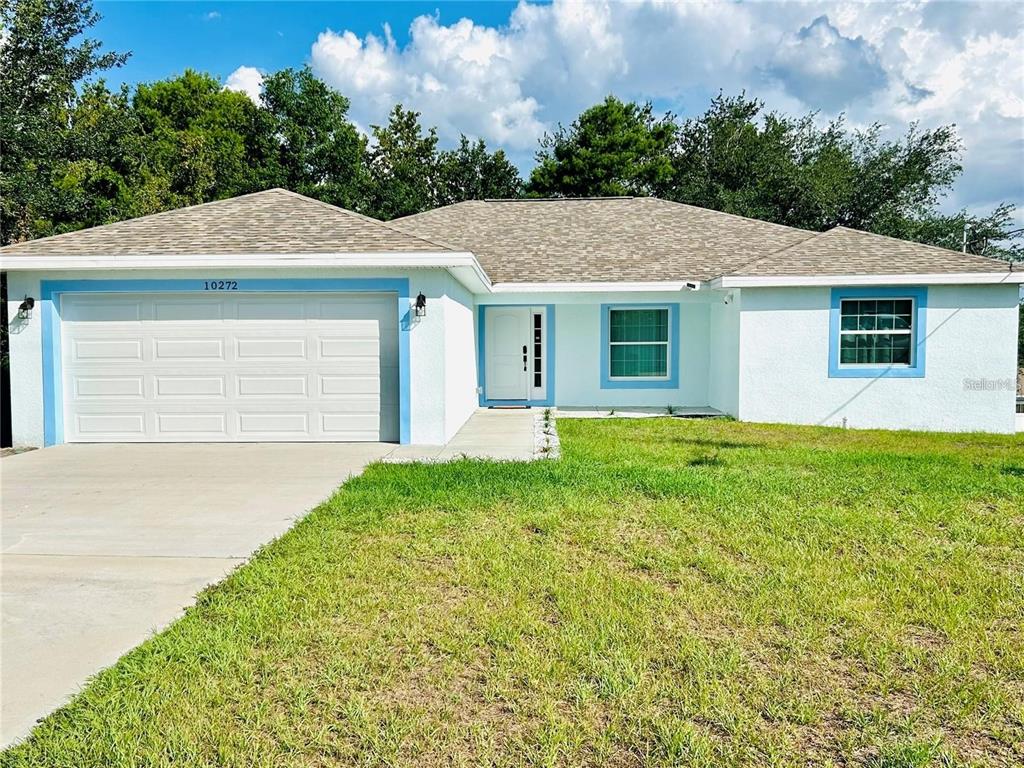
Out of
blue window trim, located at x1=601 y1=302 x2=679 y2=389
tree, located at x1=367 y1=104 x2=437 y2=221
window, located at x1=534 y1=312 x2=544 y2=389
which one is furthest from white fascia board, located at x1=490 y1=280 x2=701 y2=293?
tree, located at x1=367 y1=104 x2=437 y2=221

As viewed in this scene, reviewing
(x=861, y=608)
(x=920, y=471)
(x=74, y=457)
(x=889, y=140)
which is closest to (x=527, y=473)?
(x=861, y=608)

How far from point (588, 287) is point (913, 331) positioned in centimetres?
635

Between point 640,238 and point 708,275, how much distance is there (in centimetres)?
301

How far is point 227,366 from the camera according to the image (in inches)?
426

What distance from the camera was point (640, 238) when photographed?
17422 millimetres

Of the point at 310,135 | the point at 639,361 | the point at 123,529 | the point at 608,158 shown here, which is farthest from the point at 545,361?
the point at 310,135

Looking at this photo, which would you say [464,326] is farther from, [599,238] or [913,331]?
[913,331]

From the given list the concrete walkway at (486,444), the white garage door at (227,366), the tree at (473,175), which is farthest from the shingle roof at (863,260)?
the tree at (473,175)

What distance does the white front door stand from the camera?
614 inches

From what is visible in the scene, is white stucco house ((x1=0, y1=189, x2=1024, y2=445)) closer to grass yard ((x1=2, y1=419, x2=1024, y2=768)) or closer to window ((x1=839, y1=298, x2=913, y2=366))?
window ((x1=839, y1=298, x2=913, y2=366))

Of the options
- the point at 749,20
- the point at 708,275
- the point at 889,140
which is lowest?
the point at 708,275

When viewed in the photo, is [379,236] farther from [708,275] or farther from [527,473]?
[708,275]

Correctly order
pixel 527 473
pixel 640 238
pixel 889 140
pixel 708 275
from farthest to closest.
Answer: pixel 889 140, pixel 640 238, pixel 708 275, pixel 527 473

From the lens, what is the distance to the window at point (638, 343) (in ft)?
50.5
